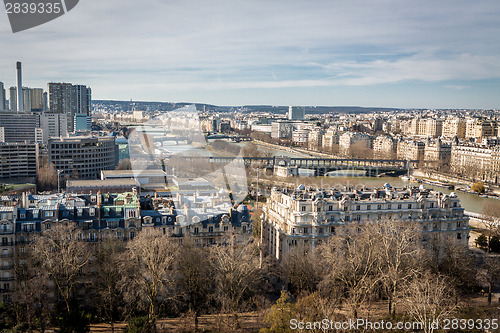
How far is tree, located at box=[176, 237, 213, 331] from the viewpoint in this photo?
11305 millimetres

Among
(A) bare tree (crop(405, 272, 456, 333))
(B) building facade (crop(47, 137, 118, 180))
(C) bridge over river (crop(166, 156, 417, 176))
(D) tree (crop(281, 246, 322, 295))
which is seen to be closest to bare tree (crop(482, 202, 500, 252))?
(A) bare tree (crop(405, 272, 456, 333))

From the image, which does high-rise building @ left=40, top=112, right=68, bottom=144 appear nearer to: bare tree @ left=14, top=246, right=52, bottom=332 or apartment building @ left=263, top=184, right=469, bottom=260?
apartment building @ left=263, top=184, right=469, bottom=260

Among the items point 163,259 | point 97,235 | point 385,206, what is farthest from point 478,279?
point 97,235

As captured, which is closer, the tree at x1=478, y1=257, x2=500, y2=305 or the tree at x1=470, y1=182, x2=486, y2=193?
the tree at x1=478, y1=257, x2=500, y2=305

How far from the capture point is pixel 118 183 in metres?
21.4

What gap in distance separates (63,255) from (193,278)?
2.96m

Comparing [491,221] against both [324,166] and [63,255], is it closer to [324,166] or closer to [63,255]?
[63,255]

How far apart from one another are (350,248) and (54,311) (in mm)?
7122

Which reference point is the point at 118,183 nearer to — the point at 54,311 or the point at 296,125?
the point at 54,311

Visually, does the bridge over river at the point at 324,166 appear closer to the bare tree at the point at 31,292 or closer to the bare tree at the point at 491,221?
the bare tree at the point at 491,221

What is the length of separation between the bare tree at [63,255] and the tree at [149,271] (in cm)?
107

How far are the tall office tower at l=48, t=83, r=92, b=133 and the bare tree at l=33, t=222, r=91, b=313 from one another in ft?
166

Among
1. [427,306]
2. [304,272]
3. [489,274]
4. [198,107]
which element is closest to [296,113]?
[198,107]

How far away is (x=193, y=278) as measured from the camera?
37.3 ft
